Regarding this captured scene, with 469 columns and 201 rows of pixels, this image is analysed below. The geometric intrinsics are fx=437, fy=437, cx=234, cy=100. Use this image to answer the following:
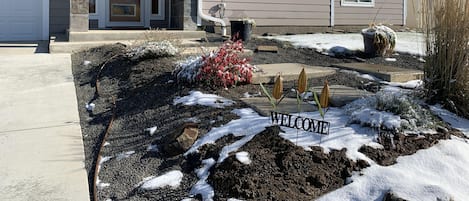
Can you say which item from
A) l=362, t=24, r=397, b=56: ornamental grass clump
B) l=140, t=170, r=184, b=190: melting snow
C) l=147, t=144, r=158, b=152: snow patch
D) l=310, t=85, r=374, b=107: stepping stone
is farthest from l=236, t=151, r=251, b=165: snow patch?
l=362, t=24, r=397, b=56: ornamental grass clump

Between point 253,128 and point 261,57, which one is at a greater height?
point 261,57

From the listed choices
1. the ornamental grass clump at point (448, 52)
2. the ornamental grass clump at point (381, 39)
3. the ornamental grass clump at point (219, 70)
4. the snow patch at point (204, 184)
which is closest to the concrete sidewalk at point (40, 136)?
the snow patch at point (204, 184)

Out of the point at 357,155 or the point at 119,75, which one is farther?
the point at 119,75

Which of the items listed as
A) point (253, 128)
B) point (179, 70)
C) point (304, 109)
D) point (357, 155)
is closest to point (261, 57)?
point (179, 70)

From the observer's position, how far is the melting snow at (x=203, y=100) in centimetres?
374

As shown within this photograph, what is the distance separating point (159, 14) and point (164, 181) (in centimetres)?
764

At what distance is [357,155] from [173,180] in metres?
1.15

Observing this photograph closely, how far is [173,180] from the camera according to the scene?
2.74 m

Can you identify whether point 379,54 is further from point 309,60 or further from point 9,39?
point 9,39

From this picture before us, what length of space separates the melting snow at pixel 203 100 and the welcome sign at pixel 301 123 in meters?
0.68

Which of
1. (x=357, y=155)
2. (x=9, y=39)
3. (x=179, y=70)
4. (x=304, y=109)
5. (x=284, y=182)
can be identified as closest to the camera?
(x=284, y=182)

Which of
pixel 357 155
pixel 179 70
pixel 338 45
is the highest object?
pixel 338 45

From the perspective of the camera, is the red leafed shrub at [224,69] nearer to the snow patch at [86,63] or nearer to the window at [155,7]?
the snow patch at [86,63]

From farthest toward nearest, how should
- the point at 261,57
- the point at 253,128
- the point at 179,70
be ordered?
the point at 261,57
the point at 179,70
the point at 253,128
